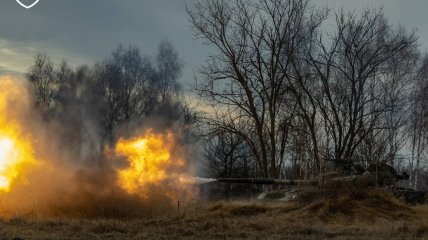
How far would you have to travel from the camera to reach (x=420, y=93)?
47.0m

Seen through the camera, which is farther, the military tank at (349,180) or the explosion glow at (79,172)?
the military tank at (349,180)

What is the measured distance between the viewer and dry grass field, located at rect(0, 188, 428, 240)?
16125 millimetres

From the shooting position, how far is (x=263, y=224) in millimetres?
18438

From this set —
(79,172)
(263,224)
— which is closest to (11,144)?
(79,172)

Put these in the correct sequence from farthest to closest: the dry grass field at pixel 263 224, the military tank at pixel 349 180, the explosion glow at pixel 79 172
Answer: the military tank at pixel 349 180 < the explosion glow at pixel 79 172 < the dry grass field at pixel 263 224

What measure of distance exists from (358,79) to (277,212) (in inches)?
826

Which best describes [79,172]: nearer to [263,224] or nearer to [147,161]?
[147,161]

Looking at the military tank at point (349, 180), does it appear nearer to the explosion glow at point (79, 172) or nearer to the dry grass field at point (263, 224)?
the dry grass field at point (263, 224)

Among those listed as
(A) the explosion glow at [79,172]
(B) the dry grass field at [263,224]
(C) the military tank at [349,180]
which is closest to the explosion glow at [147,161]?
(A) the explosion glow at [79,172]

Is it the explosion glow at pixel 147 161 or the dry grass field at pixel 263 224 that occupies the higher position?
the explosion glow at pixel 147 161

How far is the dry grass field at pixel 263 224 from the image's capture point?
635 inches

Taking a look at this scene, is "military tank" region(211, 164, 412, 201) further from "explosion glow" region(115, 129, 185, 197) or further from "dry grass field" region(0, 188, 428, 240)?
"explosion glow" region(115, 129, 185, 197)

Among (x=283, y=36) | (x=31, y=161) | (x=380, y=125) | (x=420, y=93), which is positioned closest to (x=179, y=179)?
(x=31, y=161)

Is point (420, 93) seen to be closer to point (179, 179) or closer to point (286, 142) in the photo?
point (286, 142)
